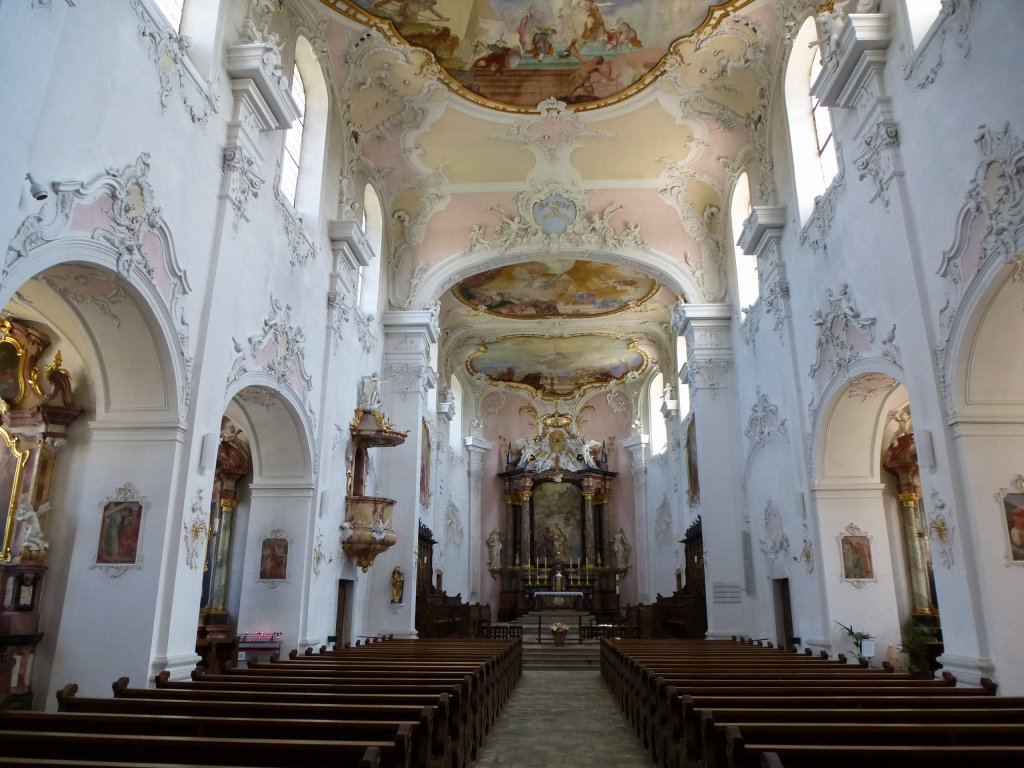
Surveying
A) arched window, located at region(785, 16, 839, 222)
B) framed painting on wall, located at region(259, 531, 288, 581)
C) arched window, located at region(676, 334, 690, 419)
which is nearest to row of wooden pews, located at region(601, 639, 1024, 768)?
framed painting on wall, located at region(259, 531, 288, 581)

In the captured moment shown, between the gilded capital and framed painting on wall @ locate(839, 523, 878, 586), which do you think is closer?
framed painting on wall @ locate(839, 523, 878, 586)

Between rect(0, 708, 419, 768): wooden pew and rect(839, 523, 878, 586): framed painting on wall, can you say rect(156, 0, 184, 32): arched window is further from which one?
rect(839, 523, 878, 586): framed painting on wall

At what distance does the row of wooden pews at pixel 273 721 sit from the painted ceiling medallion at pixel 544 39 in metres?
9.50

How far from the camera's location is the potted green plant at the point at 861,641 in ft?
33.2

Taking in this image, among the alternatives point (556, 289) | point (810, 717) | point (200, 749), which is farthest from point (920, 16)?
point (556, 289)

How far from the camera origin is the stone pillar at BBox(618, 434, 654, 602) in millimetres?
26600

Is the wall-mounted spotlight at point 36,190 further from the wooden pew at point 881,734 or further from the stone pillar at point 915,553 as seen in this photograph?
the stone pillar at point 915,553

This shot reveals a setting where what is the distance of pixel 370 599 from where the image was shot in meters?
15.1

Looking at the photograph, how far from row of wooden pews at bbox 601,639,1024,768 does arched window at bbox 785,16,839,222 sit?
682 cm

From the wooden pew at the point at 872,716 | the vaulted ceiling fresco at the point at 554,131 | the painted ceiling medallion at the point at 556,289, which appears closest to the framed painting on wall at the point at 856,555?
the vaulted ceiling fresco at the point at 554,131

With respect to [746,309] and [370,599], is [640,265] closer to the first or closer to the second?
[746,309]

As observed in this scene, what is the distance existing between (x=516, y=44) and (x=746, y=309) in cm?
643

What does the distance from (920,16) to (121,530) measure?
970cm

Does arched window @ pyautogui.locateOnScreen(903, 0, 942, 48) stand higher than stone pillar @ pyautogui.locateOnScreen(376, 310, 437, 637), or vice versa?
arched window @ pyautogui.locateOnScreen(903, 0, 942, 48)
